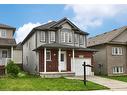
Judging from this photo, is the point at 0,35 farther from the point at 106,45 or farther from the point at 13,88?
the point at 13,88

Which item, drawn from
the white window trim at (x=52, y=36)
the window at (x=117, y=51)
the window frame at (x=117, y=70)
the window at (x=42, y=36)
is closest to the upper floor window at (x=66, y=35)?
the white window trim at (x=52, y=36)

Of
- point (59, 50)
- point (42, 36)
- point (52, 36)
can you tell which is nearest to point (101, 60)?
point (52, 36)

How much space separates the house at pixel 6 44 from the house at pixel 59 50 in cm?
252

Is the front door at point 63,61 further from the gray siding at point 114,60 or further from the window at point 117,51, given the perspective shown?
the window at point 117,51

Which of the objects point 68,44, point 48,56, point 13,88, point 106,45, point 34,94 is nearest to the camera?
point 34,94

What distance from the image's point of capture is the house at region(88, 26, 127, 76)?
3416 cm

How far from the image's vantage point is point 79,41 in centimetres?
3297

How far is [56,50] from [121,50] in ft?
32.8

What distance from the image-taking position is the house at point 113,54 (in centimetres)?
3416

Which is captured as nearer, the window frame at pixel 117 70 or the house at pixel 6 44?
the house at pixel 6 44

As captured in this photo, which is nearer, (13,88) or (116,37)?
(13,88)

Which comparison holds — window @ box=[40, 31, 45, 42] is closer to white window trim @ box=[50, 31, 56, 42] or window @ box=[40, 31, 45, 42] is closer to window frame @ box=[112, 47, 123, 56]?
white window trim @ box=[50, 31, 56, 42]

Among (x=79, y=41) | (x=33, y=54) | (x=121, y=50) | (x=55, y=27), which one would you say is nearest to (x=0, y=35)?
(x=33, y=54)

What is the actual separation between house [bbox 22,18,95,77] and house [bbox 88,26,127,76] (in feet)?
10.1
